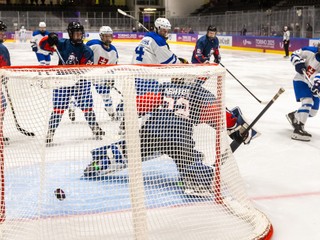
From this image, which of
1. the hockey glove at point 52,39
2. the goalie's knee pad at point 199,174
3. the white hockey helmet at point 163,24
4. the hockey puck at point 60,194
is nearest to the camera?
the hockey puck at point 60,194

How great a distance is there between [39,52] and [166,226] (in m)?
6.51

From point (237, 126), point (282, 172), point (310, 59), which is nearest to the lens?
point (237, 126)

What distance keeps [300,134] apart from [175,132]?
8.31ft

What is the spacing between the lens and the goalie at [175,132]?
2633mm

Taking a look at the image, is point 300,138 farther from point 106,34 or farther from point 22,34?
point 22,34

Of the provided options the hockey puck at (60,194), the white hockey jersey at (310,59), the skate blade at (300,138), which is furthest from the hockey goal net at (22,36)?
the hockey puck at (60,194)

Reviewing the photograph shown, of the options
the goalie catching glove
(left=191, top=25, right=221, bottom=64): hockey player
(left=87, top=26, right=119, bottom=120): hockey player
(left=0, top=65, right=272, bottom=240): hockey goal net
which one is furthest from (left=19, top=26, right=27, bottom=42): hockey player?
the goalie catching glove

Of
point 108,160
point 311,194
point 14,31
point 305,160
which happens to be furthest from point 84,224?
point 14,31

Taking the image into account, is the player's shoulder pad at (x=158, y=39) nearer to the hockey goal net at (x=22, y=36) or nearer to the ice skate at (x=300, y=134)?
the ice skate at (x=300, y=134)

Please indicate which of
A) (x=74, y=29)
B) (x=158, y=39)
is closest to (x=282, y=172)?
(x=158, y=39)

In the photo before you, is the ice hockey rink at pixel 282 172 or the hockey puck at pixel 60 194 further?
the ice hockey rink at pixel 282 172

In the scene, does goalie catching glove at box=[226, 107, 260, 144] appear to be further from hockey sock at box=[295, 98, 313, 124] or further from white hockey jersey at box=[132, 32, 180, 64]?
hockey sock at box=[295, 98, 313, 124]

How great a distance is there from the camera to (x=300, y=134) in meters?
4.81

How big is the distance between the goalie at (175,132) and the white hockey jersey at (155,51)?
46.5 inches
